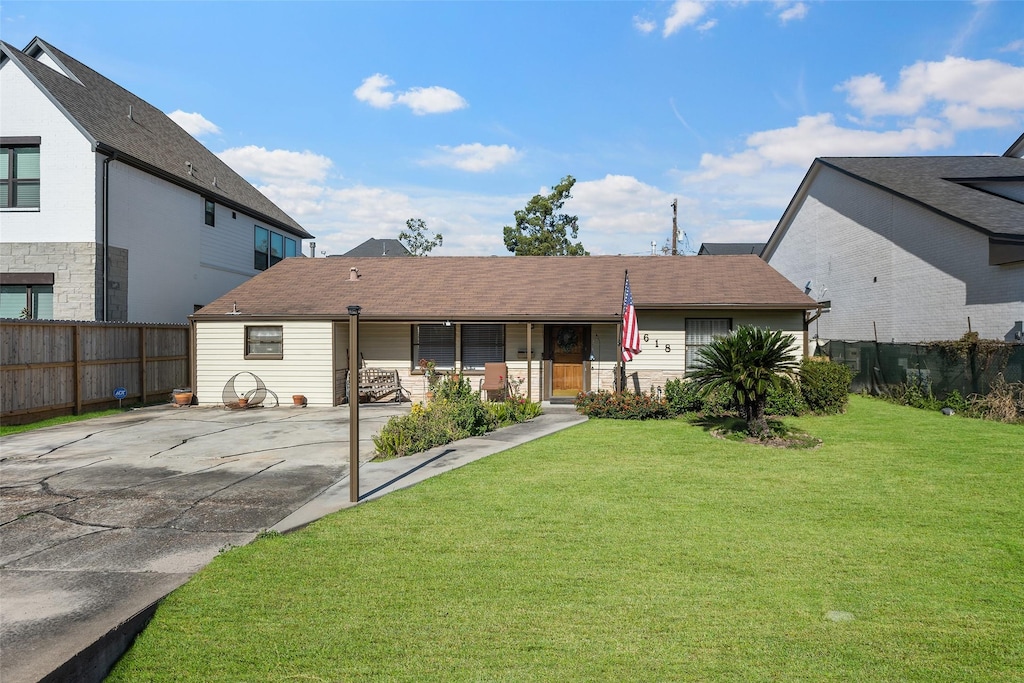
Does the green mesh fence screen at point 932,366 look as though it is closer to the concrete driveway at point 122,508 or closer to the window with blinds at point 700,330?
the window with blinds at point 700,330

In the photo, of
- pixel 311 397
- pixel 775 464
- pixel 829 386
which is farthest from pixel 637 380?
pixel 311 397

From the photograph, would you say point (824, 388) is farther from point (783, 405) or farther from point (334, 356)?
point (334, 356)

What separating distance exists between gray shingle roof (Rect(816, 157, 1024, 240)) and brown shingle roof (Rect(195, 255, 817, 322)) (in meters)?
5.07

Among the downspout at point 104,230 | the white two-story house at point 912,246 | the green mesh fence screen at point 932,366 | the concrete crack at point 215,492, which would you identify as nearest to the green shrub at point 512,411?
the concrete crack at point 215,492

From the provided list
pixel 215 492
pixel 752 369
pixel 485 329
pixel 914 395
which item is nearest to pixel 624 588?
A: pixel 215 492

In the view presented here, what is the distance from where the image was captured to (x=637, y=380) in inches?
655

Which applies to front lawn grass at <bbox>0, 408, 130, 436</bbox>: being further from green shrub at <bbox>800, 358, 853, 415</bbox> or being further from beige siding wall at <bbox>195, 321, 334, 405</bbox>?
green shrub at <bbox>800, 358, 853, 415</bbox>

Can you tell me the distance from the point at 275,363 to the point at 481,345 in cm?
606

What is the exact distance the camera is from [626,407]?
45.0 feet

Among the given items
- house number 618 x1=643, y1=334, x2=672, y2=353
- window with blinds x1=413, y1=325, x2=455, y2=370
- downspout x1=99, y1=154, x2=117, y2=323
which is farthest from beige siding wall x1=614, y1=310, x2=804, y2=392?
downspout x1=99, y1=154, x2=117, y2=323

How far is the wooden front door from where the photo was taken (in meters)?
17.1

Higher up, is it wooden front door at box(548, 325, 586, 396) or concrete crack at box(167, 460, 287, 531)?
wooden front door at box(548, 325, 586, 396)

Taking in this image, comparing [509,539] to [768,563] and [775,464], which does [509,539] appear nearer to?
[768,563]

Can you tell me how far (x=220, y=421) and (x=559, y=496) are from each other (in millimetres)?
9873
